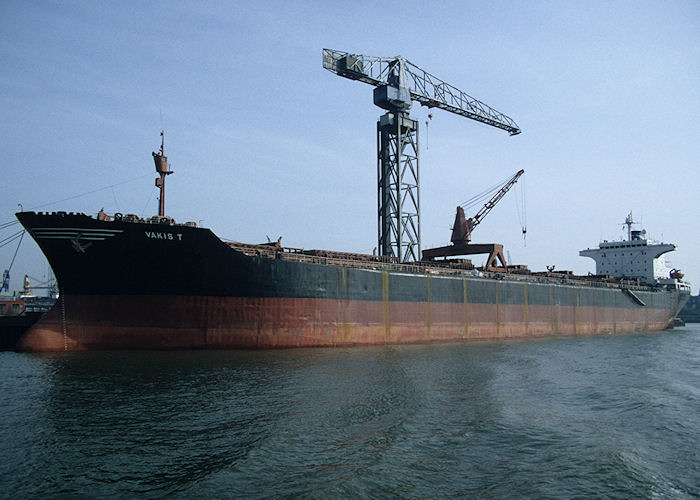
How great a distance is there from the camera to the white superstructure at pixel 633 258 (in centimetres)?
5028

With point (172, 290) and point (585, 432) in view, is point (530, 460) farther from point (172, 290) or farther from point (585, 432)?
point (172, 290)

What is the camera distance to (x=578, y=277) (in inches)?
1745

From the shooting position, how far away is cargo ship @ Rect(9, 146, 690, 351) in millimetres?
17766

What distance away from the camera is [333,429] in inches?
368

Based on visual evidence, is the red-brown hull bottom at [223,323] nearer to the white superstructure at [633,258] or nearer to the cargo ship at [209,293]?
the cargo ship at [209,293]

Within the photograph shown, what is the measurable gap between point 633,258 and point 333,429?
5346cm

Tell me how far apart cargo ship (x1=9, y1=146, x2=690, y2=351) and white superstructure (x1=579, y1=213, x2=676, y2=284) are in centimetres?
3467

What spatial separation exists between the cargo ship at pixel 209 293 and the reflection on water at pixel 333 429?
70.5 inches

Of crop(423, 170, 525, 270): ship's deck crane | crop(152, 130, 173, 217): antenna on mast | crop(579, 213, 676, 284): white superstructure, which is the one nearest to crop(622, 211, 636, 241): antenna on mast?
crop(579, 213, 676, 284): white superstructure

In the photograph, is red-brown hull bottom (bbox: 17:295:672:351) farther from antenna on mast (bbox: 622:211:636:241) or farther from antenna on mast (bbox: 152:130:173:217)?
antenna on mast (bbox: 622:211:636:241)

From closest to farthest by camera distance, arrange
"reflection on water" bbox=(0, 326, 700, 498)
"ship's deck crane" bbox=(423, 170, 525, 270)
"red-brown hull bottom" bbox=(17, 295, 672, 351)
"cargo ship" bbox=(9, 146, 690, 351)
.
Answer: "reflection on water" bbox=(0, 326, 700, 498)
"cargo ship" bbox=(9, 146, 690, 351)
"red-brown hull bottom" bbox=(17, 295, 672, 351)
"ship's deck crane" bbox=(423, 170, 525, 270)

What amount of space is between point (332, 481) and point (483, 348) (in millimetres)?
18962

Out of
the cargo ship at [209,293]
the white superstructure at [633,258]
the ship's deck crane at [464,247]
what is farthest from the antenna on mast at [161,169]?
the white superstructure at [633,258]

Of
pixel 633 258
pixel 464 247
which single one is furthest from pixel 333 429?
pixel 633 258
